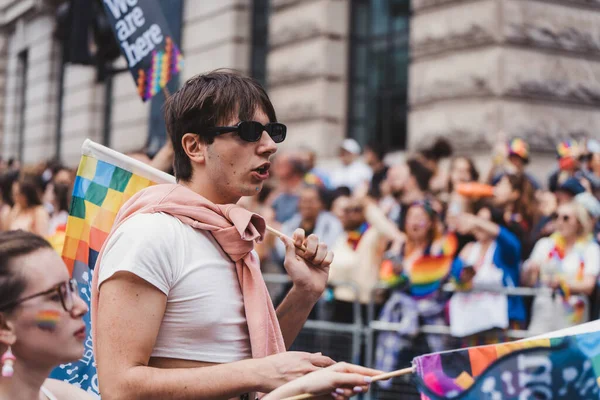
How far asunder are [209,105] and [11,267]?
0.69 m

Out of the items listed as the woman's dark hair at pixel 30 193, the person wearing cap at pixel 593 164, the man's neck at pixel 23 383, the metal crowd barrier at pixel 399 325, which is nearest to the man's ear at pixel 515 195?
the person wearing cap at pixel 593 164

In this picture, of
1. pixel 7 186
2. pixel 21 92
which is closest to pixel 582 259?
pixel 7 186

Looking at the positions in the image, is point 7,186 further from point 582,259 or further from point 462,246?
point 582,259

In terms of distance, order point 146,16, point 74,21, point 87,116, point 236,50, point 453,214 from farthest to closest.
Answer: point 87,116
point 236,50
point 74,21
point 453,214
point 146,16

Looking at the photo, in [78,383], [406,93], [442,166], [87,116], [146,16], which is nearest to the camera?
[78,383]

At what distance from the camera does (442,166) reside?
956cm

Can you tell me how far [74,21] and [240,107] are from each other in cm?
592

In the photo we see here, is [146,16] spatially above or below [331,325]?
above

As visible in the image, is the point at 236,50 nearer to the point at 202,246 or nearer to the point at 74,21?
the point at 74,21

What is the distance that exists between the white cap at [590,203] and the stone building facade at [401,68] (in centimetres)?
252

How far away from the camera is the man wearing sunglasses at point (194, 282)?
2338mm

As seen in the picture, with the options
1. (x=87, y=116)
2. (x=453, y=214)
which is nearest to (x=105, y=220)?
(x=453, y=214)

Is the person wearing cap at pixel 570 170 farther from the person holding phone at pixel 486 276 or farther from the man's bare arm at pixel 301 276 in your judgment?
the man's bare arm at pixel 301 276

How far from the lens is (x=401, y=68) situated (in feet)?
39.0
